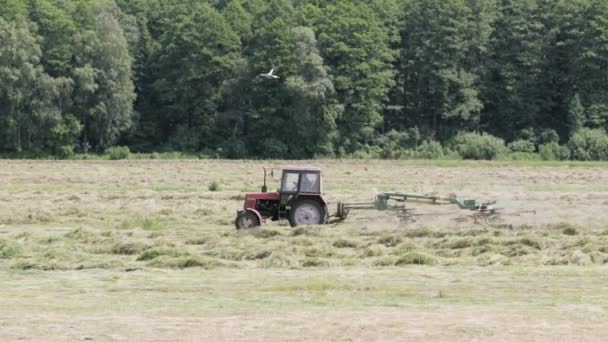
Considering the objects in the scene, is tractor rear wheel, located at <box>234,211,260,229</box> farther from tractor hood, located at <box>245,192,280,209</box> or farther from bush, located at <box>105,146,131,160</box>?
bush, located at <box>105,146,131,160</box>

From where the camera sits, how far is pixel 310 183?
2742cm

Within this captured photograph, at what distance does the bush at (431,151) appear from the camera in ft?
237

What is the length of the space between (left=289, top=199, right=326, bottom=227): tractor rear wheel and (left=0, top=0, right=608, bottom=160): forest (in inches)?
→ 1800

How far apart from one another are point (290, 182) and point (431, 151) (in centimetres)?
4658

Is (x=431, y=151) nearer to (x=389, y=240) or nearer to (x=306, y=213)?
(x=306, y=213)

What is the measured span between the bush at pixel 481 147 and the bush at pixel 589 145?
15.1ft

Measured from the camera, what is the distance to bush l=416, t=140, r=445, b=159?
72.3 meters

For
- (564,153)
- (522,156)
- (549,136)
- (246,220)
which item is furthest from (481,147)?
(246,220)

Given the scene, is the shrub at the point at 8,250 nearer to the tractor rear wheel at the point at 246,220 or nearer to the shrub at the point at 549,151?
the tractor rear wheel at the point at 246,220

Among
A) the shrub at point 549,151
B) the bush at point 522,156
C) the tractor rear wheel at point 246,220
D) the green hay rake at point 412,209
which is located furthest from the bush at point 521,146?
the tractor rear wheel at point 246,220

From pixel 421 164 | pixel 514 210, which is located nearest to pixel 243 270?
pixel 514 210

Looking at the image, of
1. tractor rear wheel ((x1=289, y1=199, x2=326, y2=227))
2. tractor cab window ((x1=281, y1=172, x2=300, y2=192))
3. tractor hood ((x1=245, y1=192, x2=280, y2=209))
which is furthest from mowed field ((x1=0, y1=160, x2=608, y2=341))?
tractor cab window ((x1=281, y1=172, x2=300, y2=192))

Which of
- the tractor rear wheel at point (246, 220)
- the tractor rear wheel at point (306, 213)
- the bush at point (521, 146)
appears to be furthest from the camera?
the bush at point (521, 146)

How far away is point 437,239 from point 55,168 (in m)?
35.8
